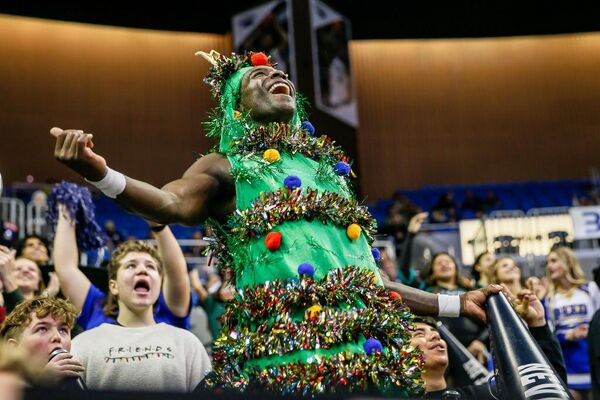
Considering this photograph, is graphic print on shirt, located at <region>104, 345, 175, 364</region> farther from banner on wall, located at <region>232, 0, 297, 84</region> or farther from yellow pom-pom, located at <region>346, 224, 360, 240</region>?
banner on wall, located at <region>232, 0, 297, 84</region>

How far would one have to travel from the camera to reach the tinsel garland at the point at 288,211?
7.22ft

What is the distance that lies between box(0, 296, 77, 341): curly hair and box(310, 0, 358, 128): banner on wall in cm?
979

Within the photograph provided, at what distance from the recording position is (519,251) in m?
9.40

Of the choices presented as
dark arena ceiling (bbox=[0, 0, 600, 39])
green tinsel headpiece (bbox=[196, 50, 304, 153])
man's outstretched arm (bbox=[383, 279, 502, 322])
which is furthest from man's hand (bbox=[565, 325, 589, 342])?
dark arena ceiling (bbox=[0, 0, 600, 39])

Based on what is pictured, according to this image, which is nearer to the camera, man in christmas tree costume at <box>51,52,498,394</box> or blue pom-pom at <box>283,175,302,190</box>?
man in christmas tree costume at <box>51,52,498,394</box>

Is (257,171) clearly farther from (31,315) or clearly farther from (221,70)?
(31,315)

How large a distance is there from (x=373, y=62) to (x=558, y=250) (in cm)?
1098

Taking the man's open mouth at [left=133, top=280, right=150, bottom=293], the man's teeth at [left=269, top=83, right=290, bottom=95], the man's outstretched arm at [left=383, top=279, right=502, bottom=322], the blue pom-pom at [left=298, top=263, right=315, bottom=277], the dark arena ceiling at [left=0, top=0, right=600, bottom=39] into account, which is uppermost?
the dark arena ceiling at [left=0, top=0, right=600, bottom=39]

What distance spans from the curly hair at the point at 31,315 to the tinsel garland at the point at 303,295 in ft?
2.58

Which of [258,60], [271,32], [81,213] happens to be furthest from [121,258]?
[271,32]

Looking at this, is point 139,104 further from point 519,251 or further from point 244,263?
point 244,263

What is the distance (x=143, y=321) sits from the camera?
123 inches

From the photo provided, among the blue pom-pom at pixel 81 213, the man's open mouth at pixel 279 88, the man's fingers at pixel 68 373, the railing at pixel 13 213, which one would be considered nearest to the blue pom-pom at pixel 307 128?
the man's open mouth at pixel 279 88

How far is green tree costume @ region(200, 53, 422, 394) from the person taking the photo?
2.03m
